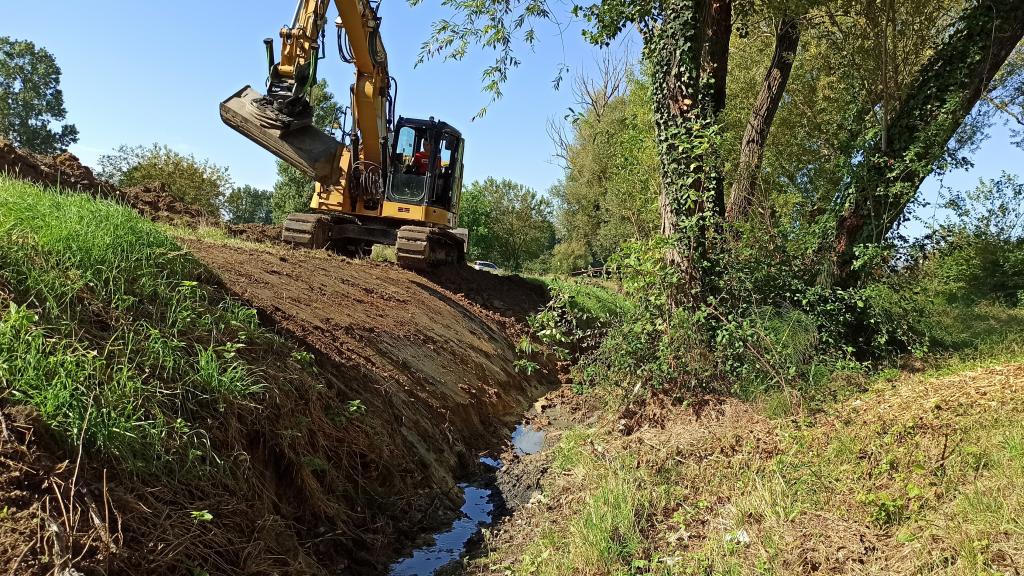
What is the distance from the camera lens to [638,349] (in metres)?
7.06

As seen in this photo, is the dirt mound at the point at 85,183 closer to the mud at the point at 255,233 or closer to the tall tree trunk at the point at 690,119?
the mud at the point at 255,233

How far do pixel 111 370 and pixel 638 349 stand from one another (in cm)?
506

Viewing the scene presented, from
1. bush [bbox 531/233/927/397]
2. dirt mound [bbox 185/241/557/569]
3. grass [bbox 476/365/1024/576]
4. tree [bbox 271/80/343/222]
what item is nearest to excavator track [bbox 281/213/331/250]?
dirt mound [bbox 185/241/557/569]

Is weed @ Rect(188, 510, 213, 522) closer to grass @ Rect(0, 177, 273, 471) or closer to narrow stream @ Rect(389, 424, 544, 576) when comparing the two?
grass @ Rect(0, 177, 273, 471)

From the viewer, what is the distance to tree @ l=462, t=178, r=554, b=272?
184 ft

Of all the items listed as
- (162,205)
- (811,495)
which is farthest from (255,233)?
(811,495)

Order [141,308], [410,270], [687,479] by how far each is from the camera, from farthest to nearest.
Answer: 1. [410,270]
2. [687,479]
3. [141,308]

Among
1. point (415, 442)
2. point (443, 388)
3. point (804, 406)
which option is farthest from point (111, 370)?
point (804, 406)

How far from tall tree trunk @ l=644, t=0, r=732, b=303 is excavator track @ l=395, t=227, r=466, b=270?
6489 millimetres

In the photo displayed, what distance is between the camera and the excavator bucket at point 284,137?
Answer: 10.4 m

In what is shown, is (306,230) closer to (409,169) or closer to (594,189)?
(409,169)

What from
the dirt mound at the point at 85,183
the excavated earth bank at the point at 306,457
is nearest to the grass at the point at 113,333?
the excavated earth bank at the point at 306,457

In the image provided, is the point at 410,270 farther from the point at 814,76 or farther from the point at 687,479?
the point at 814,76

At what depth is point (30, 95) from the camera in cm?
4772
